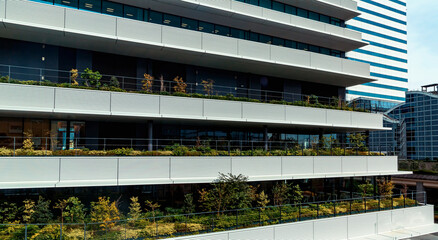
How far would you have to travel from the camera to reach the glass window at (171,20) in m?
24.2

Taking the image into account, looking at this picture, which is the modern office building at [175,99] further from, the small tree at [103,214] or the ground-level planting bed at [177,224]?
the small tree at [103,214]

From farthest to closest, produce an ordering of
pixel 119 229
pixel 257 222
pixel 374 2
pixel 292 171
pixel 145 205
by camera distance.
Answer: pixel 374 2 < pixel 292 171 < pixel 145 205 < pixel 257 222 < pixel 119 229

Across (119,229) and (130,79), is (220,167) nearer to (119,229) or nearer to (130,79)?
(119,229)

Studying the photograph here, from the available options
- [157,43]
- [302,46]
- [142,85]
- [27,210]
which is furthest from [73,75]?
[302,46]

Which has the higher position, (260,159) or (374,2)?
(374,2)

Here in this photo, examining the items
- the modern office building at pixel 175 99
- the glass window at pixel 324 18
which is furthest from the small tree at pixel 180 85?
the glass window at pixel 324 18

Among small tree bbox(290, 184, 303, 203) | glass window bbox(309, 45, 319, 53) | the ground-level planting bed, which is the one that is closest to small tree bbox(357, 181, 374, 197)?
the ground-level planting bed

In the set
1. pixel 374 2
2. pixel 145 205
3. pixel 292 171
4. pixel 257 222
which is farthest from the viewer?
pixel 374 2

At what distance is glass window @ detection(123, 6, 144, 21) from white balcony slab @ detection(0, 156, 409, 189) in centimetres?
1074

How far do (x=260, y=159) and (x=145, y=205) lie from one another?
7.73 m

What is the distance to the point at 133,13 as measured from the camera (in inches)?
910

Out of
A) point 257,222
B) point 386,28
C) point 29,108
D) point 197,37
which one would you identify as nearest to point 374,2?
point 386,28

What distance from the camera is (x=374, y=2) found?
79625 mm

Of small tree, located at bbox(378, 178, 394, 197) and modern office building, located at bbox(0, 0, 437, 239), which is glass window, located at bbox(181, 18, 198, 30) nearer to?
modern office building, located at bbox(0, 0, 437, 239)
